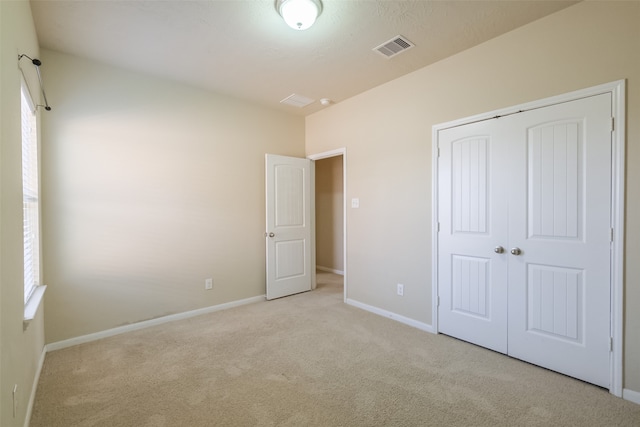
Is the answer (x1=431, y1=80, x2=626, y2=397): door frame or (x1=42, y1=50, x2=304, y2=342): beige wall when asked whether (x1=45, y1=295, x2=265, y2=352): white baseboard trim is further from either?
(x1=431, y1=80, x2=626, y2=397): door frame

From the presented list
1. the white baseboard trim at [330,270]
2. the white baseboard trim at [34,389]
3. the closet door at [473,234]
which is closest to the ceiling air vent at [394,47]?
the closet door at [473,234]

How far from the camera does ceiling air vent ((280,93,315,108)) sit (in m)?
3.80

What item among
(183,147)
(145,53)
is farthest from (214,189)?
(145,53)

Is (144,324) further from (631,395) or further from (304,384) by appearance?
(631,395)

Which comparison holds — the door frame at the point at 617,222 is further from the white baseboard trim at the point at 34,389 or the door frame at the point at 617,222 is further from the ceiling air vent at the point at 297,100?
the white baseboard trim at the point at 34,389

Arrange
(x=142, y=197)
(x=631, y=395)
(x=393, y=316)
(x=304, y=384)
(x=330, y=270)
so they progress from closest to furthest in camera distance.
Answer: (x=631, y=395)
(x=304, y=384)
(x=142, y=197)
(x=393, y=316)
(x=330, y=270)

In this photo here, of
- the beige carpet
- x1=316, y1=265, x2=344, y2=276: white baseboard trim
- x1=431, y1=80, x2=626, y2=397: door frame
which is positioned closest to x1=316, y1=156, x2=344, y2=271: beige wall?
x1=316, y1=265, x2=344, y2=276: white baseboard trim

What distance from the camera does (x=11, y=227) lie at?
1.48 meters

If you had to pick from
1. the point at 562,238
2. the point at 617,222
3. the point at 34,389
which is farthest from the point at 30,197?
the point at 617,222

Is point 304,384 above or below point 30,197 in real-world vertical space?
Answer: below

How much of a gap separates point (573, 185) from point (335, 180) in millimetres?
4220

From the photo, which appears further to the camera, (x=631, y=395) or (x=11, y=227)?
(x=631, y=395)

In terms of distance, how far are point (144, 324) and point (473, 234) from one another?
11.4 feet

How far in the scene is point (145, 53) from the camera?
8.96ft
